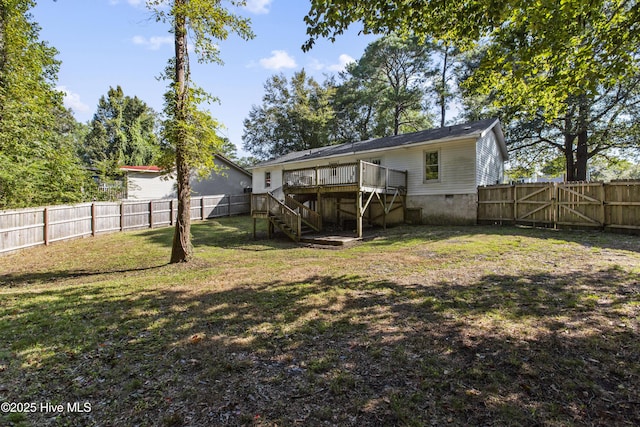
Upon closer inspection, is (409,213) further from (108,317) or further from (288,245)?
(108,317)

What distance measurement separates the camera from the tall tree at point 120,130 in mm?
32000

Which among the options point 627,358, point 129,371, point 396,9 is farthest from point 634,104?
point 129,371

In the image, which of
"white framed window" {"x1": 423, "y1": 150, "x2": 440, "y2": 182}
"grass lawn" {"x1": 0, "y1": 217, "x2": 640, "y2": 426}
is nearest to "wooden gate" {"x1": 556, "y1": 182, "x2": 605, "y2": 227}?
"grass lawn" {"x1": 0, "y1": 217, "x2": 640, "y2": 426}

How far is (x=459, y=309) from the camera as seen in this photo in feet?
14.1

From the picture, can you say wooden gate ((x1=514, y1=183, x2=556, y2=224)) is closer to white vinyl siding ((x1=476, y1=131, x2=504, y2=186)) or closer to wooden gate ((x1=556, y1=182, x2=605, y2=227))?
wooden gate ((x1=556, y1=182, x2=605, y2=227))

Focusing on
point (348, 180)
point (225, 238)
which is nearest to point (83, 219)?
point (225, 238)

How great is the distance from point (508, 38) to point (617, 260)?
5317mm

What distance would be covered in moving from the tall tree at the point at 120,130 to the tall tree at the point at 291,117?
11499 mm

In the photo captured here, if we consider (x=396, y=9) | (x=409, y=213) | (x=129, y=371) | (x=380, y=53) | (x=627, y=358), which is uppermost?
(x=380, y=53)

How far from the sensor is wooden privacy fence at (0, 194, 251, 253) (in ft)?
35.8

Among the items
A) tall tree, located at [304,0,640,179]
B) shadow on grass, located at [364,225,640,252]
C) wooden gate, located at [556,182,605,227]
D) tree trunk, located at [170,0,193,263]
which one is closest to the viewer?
tall tree, located at [304,0,640,179]

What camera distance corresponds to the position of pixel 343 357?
3.22 m

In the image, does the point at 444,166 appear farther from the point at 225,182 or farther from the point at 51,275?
the point at 225,182

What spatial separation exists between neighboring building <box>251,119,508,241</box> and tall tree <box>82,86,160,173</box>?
23765 mm
